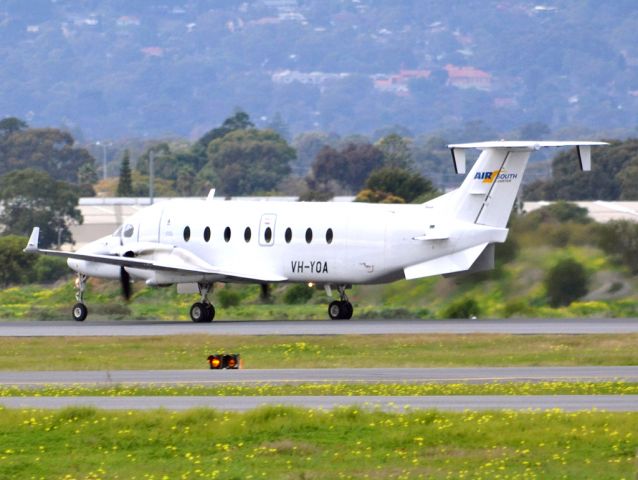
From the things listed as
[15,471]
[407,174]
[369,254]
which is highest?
[407,174]

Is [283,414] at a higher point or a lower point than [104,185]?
lower

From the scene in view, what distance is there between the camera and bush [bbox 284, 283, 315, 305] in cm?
5866

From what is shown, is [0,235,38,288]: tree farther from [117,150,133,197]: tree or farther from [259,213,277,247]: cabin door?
[117,150,133,197]: tree

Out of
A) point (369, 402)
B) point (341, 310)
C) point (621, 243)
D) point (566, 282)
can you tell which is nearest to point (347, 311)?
point (341, 310)

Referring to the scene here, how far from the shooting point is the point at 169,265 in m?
46.8

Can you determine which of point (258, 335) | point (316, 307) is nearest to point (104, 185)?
point (316, 307)

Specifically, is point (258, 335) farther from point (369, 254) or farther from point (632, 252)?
point (632, 252)

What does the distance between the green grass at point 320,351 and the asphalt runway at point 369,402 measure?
6753mm

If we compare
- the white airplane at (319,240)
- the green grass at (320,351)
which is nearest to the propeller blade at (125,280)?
the white airplane at (319,240)

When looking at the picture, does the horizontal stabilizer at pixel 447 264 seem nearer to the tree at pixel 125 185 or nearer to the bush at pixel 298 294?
the bush at pixel 298 294

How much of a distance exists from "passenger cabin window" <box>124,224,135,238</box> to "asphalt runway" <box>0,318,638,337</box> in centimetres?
322

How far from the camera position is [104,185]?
547 ft

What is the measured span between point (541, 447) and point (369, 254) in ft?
77.8

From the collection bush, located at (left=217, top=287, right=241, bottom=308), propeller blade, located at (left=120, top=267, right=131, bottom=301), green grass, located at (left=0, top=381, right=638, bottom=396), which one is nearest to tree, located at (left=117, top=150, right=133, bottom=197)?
bush, located at (left=217, top=287, right=241, bottom=308)
